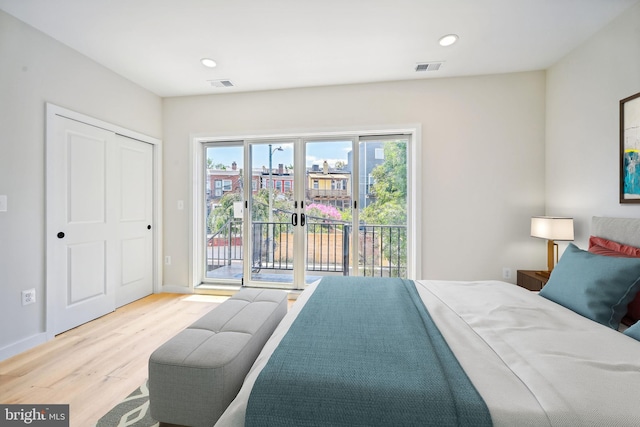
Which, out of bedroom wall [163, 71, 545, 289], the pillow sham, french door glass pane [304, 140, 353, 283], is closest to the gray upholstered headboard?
the pillow sham

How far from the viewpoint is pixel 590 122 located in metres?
2.31

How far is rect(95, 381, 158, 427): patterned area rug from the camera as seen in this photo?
55.2 inches

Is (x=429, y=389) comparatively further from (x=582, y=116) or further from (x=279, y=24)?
(x=582, y=116)

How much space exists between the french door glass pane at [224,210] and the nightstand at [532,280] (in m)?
3.29

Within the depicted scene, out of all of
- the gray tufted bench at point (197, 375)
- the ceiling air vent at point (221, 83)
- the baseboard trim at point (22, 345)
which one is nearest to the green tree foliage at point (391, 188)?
the ceiling air vent at point (221, 83)

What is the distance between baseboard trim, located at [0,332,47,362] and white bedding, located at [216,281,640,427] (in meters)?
2.37

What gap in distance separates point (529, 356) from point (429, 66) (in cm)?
279

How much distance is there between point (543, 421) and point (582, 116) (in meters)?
2.86

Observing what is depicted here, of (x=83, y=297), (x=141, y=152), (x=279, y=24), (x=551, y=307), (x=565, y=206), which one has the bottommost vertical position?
(x=83, y=297)

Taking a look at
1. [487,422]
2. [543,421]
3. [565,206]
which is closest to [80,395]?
[487,422]

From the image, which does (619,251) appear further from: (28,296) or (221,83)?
(28,296)

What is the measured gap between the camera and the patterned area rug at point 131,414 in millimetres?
1402

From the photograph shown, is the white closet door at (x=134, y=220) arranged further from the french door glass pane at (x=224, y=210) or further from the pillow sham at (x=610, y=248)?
the pillow sham at (x=610, y=248)

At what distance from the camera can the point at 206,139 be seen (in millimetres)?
3564
